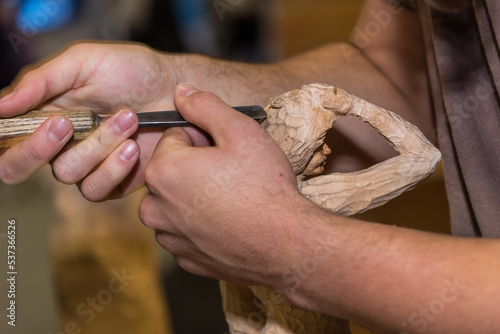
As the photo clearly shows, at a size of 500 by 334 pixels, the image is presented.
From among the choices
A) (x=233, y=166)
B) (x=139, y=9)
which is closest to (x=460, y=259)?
(x=233, y=166)

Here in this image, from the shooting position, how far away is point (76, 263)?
1874 millimetres

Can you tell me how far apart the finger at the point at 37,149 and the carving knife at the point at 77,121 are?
17 mm

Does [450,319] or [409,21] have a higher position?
[409,21]

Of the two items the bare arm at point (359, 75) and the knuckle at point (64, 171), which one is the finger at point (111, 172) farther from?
the bare arm at point (359, 75)

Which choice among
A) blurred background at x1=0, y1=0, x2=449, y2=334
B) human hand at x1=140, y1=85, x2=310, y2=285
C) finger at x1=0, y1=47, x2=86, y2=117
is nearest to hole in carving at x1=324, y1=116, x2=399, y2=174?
blurred background at x1=0, y1=0, x2=449, y2=334

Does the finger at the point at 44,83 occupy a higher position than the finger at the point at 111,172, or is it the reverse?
the finger at the point at 44,83

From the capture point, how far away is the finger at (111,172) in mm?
973

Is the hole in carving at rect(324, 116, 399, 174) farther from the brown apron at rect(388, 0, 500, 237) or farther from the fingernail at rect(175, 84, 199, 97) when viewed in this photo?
the fingernail at rect(175, 84, 199, 97)

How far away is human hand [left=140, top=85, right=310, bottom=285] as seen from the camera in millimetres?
746

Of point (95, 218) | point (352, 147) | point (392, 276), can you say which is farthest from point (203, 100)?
point (95, 218)

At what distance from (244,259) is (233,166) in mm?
129

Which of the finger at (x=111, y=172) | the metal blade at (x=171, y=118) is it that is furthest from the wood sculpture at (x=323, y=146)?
the finger at (x=111, y=172)

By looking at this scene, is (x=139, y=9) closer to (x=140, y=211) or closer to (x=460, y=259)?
(x=140, y=211)

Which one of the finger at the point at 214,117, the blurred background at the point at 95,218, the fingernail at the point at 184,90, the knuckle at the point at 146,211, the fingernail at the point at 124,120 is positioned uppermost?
the finger at the point at 214,117
